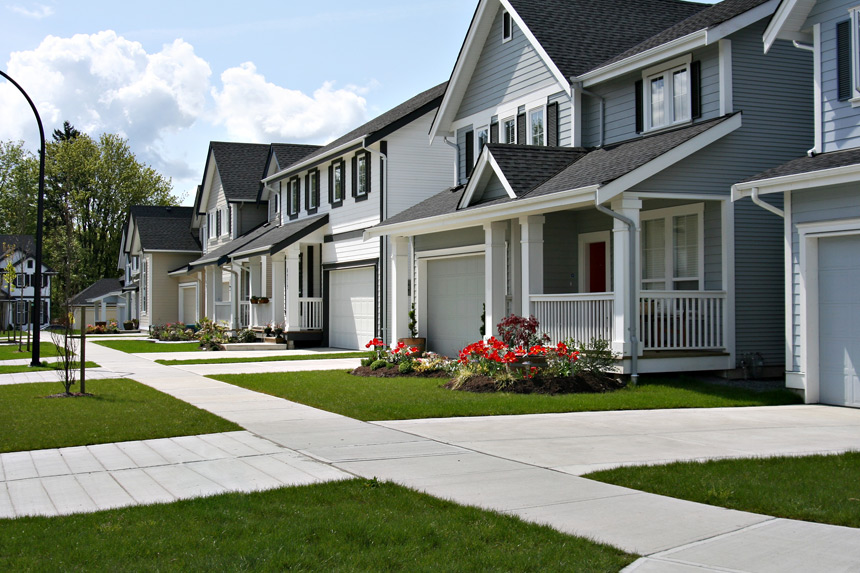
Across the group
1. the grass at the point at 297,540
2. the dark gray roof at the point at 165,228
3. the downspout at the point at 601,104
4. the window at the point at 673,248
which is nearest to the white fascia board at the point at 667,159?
the window at the point at 673,248

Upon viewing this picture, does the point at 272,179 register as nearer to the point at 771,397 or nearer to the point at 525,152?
the point at 525,152

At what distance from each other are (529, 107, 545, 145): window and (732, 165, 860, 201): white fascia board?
23.3ft

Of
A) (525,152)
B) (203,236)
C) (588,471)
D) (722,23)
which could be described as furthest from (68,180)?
(588,471)

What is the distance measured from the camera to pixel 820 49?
13.1 meters

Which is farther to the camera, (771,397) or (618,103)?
(618,103)

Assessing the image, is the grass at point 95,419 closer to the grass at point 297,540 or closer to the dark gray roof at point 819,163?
the grass at point 297,540

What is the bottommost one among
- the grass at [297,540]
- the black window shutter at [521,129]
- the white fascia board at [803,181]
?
the grass at [297,540]

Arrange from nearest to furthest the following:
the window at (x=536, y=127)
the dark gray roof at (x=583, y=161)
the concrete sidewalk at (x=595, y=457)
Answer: the concrete sidewalk at (x=595, y=457)
the dark gray roof at (x=583, y=161)
the window at (x=536, y=127)

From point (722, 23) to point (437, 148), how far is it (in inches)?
485

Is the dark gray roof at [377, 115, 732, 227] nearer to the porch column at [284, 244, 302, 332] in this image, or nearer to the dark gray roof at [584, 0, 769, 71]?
the dark gray roof at [584, 0, 769, 71]

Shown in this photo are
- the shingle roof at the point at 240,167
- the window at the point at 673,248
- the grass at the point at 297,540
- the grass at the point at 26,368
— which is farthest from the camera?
the shingle roof at the point at 240,167

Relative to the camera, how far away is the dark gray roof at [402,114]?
25219mm

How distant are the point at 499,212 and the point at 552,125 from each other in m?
3.59

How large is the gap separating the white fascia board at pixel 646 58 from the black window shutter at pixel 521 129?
7.84 ft
